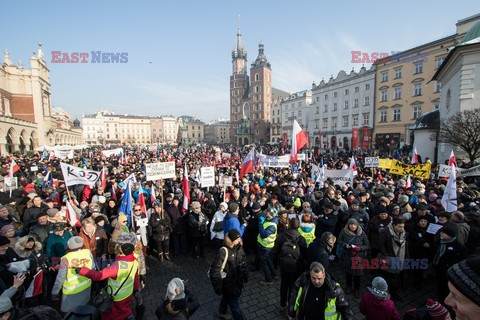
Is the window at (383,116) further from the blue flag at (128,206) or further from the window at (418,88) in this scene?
the blue flag at (128,206)

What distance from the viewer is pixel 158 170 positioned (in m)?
8.12

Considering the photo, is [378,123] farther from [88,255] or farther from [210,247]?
[88,255]

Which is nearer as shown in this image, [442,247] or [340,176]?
[442,247]

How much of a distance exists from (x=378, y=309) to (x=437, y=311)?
905 millimetres

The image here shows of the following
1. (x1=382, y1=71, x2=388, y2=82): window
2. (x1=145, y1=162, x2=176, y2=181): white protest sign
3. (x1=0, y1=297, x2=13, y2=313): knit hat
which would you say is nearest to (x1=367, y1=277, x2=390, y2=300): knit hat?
(x1=0, y1=297, x2=13, y2=313): knit hat

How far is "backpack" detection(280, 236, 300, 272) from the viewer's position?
4148 mm

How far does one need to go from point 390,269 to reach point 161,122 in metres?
133

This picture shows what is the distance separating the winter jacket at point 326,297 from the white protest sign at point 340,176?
24.5 feet

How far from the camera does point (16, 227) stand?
4926 mm

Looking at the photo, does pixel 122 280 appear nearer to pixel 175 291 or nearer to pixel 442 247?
pixel 175 291

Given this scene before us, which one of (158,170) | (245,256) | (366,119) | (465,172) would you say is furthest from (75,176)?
(366,119)

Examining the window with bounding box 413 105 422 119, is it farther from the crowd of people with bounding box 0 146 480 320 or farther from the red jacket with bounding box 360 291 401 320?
the red jacket with bounding box 360 291 401 320

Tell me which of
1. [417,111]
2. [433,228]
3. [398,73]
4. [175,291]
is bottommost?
[433,228]

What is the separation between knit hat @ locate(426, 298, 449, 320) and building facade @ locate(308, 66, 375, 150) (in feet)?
111
